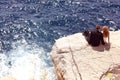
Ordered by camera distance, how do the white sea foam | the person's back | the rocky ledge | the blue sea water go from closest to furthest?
1. the rocky ledge
2. the person's back
3. the white sea foam
4. the blue sea water

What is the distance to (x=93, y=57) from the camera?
1689 centimetres

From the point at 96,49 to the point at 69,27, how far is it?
15.6 metres

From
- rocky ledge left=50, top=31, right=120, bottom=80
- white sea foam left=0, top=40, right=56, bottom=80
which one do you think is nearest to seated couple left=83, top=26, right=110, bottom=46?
rocky ledge left=50, top=31, right=120, bottom=80

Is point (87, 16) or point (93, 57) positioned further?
point (87, 16)

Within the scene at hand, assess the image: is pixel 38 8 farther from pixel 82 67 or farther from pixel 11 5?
pixel 82 67

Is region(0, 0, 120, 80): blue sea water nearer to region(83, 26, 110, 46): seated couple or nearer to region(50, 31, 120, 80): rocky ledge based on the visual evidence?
region(50, 31, 120, 80): rocky ledge

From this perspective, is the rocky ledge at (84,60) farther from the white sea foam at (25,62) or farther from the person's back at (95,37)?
the white sea foam at (25,62)

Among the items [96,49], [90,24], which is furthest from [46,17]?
[96,49]

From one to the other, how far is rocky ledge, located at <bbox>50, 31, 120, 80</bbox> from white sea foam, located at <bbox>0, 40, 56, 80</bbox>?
5.66 m

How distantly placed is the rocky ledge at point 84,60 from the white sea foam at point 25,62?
5.66 metres

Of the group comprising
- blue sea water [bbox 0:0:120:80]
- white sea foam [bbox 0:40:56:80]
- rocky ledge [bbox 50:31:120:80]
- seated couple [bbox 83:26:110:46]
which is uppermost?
seated couple [bbox 83:26:110:46]

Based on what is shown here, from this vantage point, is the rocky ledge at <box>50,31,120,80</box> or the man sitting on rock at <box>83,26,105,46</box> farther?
the man sitting on rock at <box>83,26,105,46</box>

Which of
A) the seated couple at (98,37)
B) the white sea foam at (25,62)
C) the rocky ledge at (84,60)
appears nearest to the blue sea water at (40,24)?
the white sea foam at (25,62)

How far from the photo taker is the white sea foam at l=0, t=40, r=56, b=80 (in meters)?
24.2
